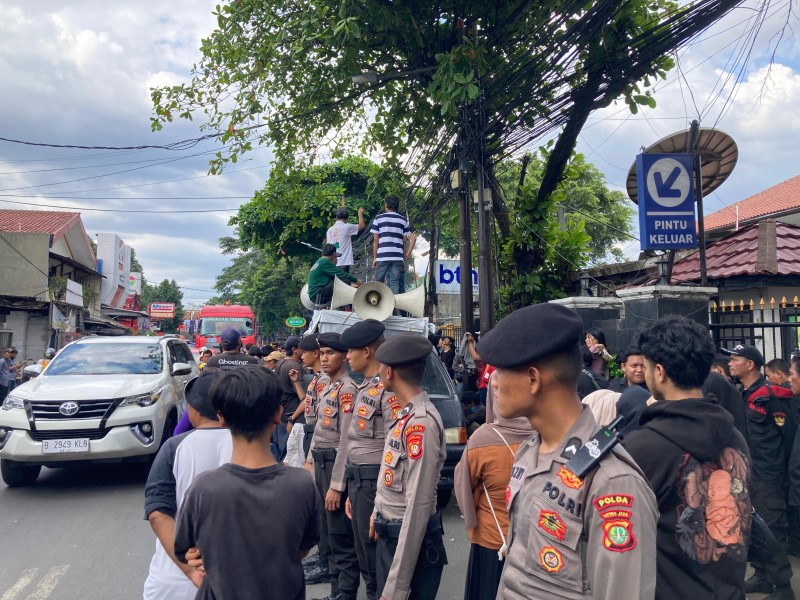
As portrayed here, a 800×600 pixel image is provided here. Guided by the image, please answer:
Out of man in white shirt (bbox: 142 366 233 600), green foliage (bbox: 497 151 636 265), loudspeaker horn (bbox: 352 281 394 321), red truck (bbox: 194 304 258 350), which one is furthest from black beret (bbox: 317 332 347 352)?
red truck (bbox: 194 304 258 350)

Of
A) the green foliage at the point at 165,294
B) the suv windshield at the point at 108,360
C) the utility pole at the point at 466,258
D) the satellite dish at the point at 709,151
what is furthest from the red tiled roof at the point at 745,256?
the green foliage at the point at 165,294

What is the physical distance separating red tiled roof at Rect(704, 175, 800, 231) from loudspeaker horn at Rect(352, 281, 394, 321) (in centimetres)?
1298

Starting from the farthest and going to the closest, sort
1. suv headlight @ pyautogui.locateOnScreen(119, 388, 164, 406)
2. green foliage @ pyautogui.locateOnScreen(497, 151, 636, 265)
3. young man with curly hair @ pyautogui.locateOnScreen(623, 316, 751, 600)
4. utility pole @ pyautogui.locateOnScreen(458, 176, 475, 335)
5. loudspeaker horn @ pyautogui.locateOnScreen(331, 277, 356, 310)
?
green foliage @ pyautogui.locateOnScreen(497, 151, 636, 265) < utility pole @ pyautogui.locateOnScreen(458, 176, 475, 335) < loudspeaker horn @ pyautogui.locateOnScreen(331, 277, 356, 310) < suv headlight @ pyautogui.locateOnScreen(119, 388, 164, 406) < young man with curly hair @ pyautogui.locateOnScreen(623, 316, 751, 600)

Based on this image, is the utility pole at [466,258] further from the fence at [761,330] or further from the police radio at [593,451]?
the police radio at [593,451]

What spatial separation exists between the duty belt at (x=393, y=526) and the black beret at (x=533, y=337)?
1.46 metres

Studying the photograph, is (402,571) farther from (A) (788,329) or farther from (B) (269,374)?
(A) (788,329)

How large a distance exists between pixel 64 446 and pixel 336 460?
4.37 meters

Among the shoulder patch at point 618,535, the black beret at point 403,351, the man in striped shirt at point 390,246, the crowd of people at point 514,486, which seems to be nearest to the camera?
the shoulder patch at point 618,535

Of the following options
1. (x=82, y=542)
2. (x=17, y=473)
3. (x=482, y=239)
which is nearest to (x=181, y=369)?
(x=17, y=473)

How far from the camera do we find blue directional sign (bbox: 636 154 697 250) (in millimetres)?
6594

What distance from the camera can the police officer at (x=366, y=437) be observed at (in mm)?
3697

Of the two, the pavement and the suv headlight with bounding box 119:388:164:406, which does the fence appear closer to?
the pavement

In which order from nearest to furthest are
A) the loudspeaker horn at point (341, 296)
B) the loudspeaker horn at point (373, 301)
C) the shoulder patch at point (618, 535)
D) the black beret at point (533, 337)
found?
the shoulder patch at point (618, 535) < the black beret at point (533, 337) < the loudspeaker horn at point (373, 301) < the loudspeaker horn at point (341, 296)

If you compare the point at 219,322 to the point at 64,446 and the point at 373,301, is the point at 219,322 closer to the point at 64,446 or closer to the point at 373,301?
the point at 64,446
